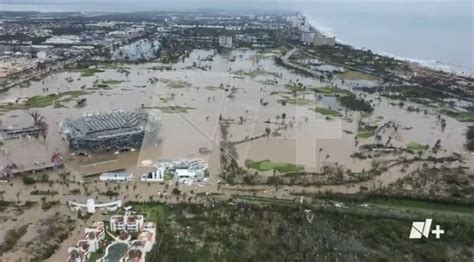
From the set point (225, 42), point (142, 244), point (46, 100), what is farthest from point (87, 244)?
point (225, 42)

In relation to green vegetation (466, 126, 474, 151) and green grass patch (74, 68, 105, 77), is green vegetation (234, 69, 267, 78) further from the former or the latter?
green vegetation (466, 126, 474, 151)

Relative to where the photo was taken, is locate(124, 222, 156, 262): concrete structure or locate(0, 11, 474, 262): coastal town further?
locate(0, 11, 474, 262): coastal town

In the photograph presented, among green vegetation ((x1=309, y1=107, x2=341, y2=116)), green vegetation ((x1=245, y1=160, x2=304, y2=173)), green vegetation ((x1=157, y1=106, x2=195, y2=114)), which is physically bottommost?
green vegetation ((x1=245, y1=160, x2=304, y2=173))

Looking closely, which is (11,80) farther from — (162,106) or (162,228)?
(162,228)

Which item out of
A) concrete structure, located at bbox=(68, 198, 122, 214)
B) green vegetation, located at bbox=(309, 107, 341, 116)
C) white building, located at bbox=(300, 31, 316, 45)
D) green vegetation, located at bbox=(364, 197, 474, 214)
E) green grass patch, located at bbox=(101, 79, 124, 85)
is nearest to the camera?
concrete structure, located at bbox=(68, 198, 122, 214)

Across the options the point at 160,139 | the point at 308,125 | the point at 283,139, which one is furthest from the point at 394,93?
the point at 160,139

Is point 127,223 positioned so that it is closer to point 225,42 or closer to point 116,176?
point 116,176

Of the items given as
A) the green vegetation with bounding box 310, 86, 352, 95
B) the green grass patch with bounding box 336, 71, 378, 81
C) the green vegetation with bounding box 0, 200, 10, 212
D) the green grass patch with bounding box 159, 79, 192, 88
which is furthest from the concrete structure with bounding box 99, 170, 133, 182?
the green grass patch with bounding box 336, 71, 378, 81
